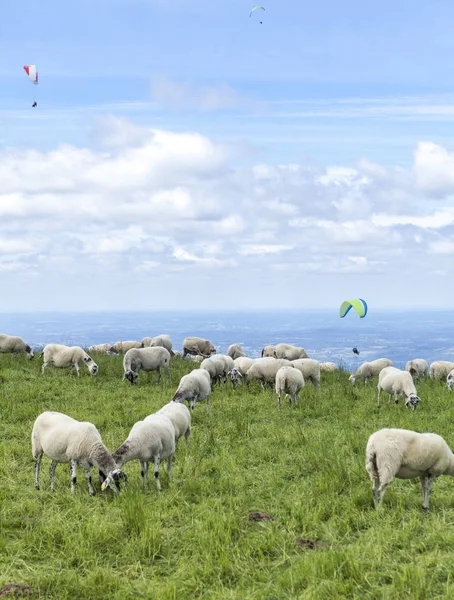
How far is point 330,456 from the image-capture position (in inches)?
421

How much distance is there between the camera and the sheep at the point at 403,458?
27.9 ft

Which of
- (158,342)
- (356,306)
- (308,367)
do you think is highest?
(356,306)

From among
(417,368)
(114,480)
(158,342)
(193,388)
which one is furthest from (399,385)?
(158,342)

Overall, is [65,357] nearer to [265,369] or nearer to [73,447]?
[265,369]

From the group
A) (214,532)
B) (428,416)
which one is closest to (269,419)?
(428,416)

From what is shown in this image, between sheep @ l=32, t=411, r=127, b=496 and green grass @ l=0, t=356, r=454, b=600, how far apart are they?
1.16 feet

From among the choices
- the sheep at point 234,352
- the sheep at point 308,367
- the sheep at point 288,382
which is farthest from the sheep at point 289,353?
the sheep at point 288,382

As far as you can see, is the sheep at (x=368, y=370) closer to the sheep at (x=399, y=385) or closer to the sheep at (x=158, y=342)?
the sheep at (x=399, y=385)

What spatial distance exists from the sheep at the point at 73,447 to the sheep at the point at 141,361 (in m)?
10.8

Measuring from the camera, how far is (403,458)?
8.62m

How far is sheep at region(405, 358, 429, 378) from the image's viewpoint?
80.6 ft

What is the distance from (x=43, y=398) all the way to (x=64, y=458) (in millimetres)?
8481

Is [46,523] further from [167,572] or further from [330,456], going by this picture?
[330,456]

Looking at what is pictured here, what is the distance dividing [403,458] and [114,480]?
4.44m
